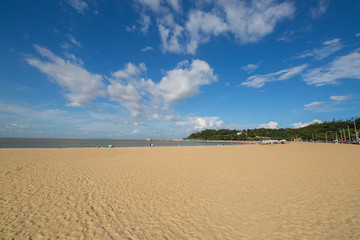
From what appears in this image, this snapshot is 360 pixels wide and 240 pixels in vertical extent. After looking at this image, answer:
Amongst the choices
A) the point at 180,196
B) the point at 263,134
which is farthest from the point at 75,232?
the point at 263,134

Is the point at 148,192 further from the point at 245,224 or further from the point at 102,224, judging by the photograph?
the point at 245,224

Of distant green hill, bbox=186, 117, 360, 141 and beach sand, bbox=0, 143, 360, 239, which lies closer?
beach sand, bbox=0, 143, 360, 239

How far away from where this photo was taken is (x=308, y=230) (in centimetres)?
438

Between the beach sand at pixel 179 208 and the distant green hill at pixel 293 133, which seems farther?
the distant green hill at pixel 293 133

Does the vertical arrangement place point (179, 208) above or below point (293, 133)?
below

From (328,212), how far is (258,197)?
7.05 feet

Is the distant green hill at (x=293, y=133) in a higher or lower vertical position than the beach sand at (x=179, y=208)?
higher

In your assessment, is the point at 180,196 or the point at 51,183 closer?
the point at 180,196

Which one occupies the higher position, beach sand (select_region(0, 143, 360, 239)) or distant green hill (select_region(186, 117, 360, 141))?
distant green hill (select_region(186, 117, 360, 141))

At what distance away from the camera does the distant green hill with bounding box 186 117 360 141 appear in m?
80.3

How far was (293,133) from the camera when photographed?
11569 centimetres

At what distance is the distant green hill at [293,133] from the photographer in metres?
80.3

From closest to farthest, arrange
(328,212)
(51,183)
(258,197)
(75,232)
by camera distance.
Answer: (75,232), (328,212), (258,197), (51,183)

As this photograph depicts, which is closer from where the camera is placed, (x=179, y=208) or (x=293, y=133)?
(x=179, y=208)
